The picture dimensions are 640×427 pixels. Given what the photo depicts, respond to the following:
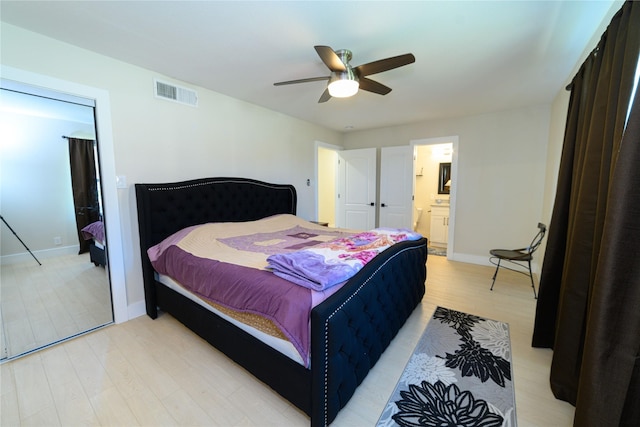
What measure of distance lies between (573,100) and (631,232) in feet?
5.11

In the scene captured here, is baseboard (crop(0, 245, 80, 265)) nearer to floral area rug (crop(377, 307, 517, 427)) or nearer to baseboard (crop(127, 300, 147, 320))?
baseboard (crop(127, 300, 147, 320))

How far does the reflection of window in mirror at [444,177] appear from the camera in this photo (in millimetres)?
5574

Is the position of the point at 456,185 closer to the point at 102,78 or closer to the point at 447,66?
the point at 447,66

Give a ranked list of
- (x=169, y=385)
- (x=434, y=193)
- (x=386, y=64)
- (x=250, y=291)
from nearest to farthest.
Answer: (x=250, y=291) → (x=169, y=385) → (x=386, y=64) → (x=434, y=193)

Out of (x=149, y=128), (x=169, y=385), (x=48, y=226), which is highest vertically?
(x=149, y=128)

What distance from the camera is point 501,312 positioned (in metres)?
2.62

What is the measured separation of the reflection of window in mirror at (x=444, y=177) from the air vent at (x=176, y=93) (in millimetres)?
4959

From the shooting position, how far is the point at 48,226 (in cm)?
233

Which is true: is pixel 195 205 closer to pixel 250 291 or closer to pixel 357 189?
pixel 250 291

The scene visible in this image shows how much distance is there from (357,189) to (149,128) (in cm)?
370

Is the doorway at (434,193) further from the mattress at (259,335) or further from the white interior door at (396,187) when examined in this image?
the mattress at (259,335)

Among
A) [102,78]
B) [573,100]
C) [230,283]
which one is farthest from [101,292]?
[573,100]

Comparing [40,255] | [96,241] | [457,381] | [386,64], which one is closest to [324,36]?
[386,64]

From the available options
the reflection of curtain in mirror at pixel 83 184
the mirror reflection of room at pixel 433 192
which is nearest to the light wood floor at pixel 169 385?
the reflection of curtain in mirror at pixel 83 184
